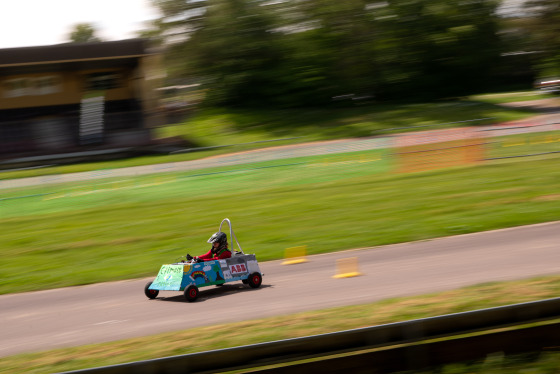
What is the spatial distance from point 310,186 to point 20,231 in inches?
340

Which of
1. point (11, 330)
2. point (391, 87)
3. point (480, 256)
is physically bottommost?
point (391, 87)

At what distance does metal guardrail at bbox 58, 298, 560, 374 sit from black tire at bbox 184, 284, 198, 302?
450 cm

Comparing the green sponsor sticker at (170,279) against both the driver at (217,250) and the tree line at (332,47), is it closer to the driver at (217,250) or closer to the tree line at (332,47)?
the driver at (217,250)

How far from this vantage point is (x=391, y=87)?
1933 inches

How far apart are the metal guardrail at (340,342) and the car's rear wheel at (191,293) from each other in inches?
177

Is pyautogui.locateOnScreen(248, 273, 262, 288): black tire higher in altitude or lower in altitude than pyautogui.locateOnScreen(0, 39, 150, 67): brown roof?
lower

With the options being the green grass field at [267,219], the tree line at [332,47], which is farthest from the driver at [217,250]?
the tree line at [332,47]

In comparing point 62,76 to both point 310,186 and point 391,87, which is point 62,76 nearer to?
point 391,87

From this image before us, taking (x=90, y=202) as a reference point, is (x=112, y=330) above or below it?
above

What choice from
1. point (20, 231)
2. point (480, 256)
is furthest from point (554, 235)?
point (20, 231)

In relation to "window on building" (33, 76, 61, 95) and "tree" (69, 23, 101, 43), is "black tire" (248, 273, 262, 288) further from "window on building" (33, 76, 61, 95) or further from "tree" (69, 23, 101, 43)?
"tree" (69, 23, 101, 43)

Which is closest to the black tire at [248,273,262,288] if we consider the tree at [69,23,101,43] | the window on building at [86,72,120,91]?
the window on building at [86,72,120,91]

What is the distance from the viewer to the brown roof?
40.0 metres

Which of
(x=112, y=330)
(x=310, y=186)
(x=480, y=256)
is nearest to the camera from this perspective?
(x=112, y=330)
